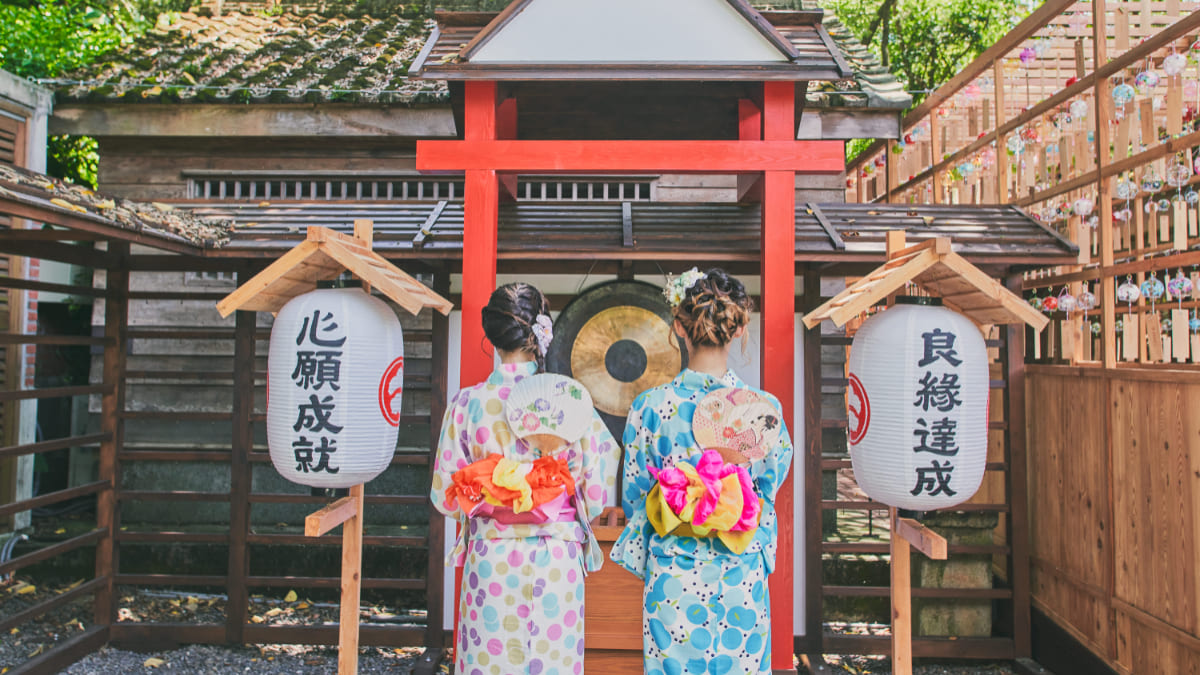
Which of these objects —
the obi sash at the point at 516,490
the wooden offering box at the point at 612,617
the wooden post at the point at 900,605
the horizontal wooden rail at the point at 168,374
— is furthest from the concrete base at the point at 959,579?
the horizontal wooden rail at the point at 168,374

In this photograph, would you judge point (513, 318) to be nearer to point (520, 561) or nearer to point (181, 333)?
point (520, 561)

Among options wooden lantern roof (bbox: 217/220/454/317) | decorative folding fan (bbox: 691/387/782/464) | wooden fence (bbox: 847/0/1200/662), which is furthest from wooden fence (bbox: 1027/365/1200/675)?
wooden lantern roof (bbox: 217/220/454/317)

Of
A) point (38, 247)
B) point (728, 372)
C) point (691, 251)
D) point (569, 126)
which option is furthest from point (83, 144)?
point (728, 372)

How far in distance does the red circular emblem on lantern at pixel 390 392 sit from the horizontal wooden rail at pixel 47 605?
299 cm

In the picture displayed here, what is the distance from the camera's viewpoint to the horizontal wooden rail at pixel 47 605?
4.41 m

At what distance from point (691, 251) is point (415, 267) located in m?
2.17

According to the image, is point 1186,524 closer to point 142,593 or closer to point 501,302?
point 501,302

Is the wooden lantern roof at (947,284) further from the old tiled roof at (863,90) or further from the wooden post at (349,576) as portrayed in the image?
the old tiled roof at (863,90)

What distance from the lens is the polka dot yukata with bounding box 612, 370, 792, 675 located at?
10.3ft

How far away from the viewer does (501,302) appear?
323 centimetres

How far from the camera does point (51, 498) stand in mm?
4953

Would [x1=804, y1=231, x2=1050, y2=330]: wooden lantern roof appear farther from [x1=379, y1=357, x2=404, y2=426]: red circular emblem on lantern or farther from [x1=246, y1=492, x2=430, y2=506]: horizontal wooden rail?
[x1=246, y1=492, x2=430, y2=506]: horizontal wooden rail

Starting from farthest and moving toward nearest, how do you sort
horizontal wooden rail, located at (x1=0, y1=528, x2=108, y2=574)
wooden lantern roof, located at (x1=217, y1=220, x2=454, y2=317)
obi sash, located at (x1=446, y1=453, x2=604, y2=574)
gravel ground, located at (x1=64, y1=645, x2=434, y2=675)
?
gravel ground, located at (x1=64, y1=645, x2=434, y2=675), horizontal wooden rail, located at (x1=0, y1=528, x2=108, y2=574), wooden lantern roof, located at (x1=217, y1=220, x2=454, y2=317), obi sash, located at (x1=446, y1=453, x2=604, y2=574)

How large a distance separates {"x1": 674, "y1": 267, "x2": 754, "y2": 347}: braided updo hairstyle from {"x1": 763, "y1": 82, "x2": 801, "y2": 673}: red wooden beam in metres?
0.71
